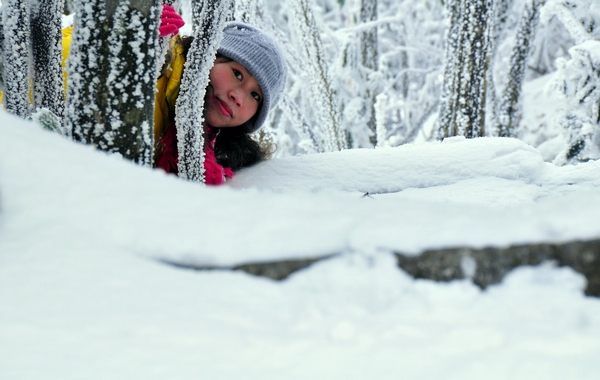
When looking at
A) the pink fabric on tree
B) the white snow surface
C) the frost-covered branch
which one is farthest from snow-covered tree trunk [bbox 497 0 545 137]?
the white snow surface

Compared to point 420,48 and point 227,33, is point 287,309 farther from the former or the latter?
point 420,48

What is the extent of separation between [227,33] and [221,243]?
1.73 meters

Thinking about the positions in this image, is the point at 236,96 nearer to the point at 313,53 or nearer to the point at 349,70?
the point at 313,53

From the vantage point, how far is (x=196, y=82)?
5.88ft

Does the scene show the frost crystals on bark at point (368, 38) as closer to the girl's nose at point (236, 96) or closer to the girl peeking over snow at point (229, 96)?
the girl peeking over snow at point (229, 96)

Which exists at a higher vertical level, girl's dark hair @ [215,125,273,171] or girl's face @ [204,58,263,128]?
girl's face @ [204,58,263,128]

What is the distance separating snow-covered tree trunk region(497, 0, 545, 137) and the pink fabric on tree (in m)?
4.67

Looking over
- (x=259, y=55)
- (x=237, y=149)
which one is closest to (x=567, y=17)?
(x=259, y=55)

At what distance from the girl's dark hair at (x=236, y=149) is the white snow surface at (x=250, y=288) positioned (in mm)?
1295

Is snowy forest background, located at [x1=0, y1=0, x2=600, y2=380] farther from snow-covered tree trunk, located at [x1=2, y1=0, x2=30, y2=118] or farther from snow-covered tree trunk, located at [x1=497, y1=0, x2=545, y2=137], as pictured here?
snow-covered tree trunk, located at [x1=497, y1=0, x2=545, y2=137]

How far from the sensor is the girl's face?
248cm

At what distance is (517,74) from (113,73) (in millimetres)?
5346

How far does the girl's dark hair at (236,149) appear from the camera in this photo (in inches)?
102

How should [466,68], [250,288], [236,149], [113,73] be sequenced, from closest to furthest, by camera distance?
1. [250,288]
2. [113,73]
3. [236,149]
4. [466,68]
